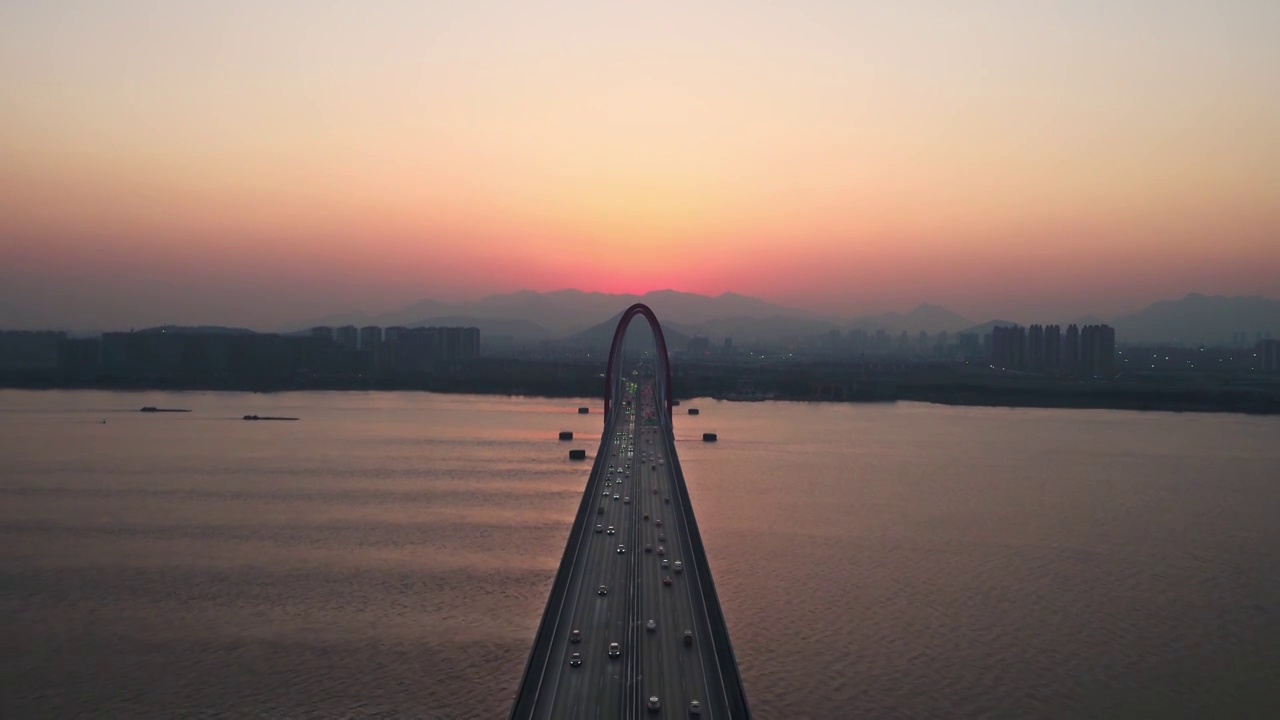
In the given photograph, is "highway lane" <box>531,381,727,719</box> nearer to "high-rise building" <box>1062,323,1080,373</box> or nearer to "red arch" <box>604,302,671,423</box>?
"red arch" <box>604,302,671,423</box>

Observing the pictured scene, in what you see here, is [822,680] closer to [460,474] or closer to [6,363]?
[460,474]

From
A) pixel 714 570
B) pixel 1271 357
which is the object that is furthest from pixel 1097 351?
pixel 714 570

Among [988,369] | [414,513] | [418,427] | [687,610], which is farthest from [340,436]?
[988,369]

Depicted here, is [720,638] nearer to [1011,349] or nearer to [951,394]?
[951,394]

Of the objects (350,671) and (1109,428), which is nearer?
(350,671)

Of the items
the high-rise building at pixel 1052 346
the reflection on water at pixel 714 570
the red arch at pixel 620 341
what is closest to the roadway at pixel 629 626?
the reflection on water at pixel 714 570

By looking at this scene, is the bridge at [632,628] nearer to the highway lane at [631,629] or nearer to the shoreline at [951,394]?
the highway lane at [631,629]

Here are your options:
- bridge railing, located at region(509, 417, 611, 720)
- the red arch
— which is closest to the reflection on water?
bridge railing, located at region(509, 417, 611, 720)
